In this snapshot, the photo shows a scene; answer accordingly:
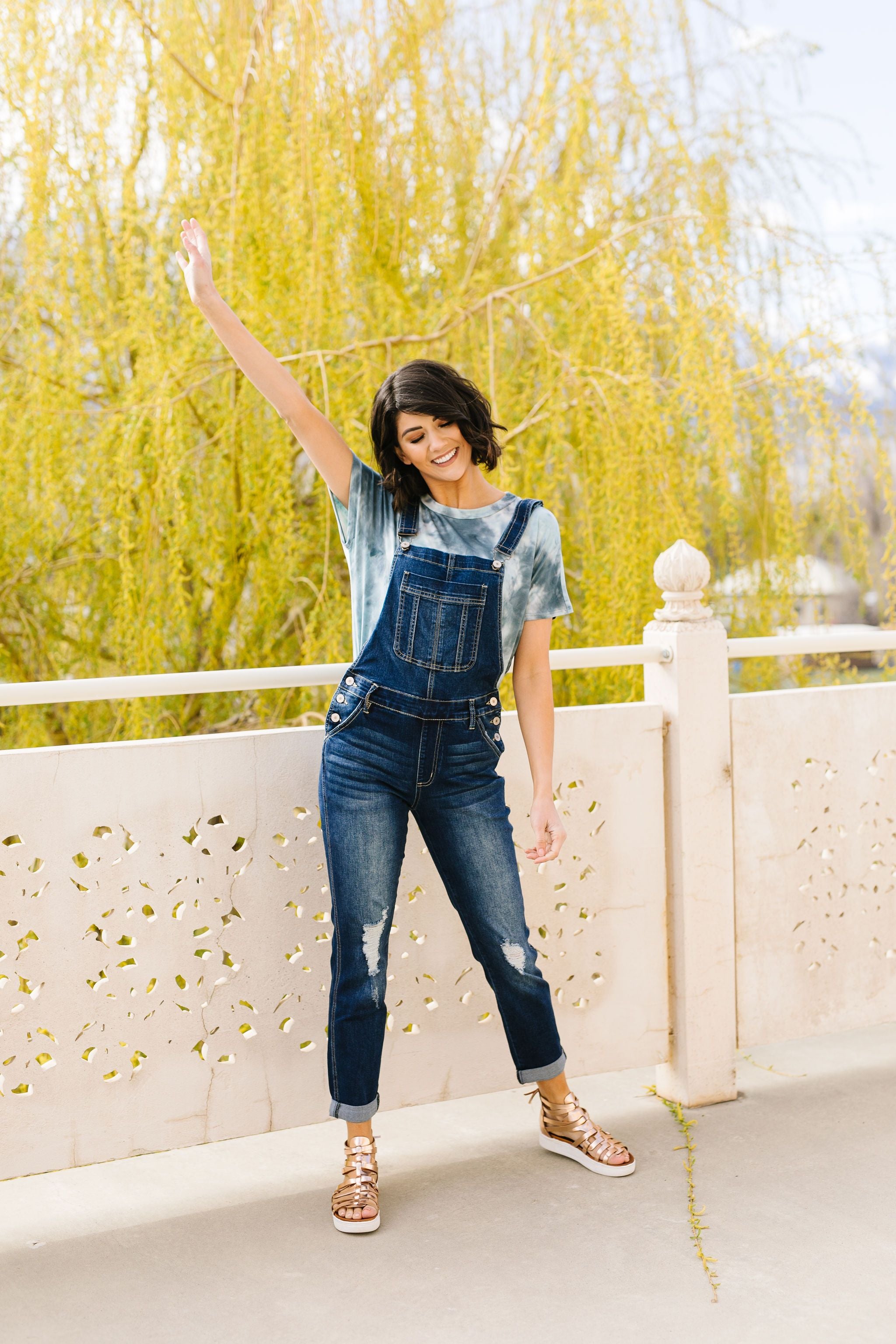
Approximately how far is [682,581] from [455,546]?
0.58 m

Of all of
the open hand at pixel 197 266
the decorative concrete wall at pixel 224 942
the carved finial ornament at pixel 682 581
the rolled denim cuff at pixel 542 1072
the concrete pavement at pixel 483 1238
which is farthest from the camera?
the carved finial ornament at pixel 682 581

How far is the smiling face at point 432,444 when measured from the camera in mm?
1916

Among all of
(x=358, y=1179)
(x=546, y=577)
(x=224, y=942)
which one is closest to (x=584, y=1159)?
(x=358, y=1179)

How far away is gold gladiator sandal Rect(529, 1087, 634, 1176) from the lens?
213 centimetres

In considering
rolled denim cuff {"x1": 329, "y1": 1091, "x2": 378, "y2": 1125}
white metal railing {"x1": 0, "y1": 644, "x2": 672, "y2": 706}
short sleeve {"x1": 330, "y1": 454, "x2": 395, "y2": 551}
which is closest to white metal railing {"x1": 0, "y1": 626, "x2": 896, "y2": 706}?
white metal railing {"x1": 0, "y1": 644, "x2": 672, "y2": 706}

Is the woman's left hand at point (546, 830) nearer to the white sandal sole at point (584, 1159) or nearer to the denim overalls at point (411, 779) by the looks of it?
the denim overalls at point (411, 779)

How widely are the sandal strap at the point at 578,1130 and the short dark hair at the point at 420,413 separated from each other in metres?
1.06

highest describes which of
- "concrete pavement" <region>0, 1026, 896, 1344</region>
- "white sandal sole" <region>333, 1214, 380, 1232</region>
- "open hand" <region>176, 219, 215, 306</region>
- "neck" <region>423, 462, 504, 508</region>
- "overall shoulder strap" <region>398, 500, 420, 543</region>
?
"open hand" <region>176, 219, 215, 306</region>

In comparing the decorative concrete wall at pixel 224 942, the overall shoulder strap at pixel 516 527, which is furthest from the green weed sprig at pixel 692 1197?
the overall shoulder strap at pixel 516 527

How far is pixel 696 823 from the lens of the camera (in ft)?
7.80

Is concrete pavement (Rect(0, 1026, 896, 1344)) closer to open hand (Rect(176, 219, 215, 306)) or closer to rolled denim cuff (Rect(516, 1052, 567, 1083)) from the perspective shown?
rolled denim cuff (Rect(516, 1052, 567, 1083))

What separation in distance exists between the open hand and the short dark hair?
292 mm

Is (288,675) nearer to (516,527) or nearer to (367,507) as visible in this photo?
(367,507)

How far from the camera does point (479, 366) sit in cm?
334
